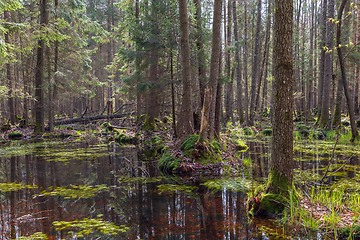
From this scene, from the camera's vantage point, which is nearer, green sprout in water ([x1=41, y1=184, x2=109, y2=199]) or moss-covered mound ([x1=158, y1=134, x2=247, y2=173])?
green sprout in water ([x1=41, y1=184, x2=109, y2=199])

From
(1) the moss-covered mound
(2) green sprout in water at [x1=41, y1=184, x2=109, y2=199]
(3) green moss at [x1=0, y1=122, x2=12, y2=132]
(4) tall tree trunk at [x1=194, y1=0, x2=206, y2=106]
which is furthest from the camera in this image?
(3) green moss at [x1=0, y1=122, x2=12, y2=132]

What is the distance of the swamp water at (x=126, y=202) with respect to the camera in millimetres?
3828

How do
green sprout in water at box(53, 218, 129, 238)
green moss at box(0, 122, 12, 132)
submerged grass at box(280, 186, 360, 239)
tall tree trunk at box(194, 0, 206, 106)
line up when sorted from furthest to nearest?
green moss at box(0, 122, 12, 132), tall tree trunk at box(194, 0, 206, 106), green sprout in water at box(53, 218, 129, 238), submerged grass at box(280, 186, 360, 239)

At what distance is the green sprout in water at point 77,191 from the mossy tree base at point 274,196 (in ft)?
12.1

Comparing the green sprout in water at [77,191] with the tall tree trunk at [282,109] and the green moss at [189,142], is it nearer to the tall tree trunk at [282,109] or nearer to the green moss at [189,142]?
the green moss at [189,142]

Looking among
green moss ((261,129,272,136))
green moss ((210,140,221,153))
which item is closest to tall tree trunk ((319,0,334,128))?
green moss ((261,129,272,136))

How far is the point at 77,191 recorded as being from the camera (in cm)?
589

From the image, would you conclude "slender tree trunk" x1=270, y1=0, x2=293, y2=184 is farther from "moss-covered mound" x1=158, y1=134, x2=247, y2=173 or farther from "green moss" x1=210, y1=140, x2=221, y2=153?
"green moss" x1=210, y1=140, x2=221, y2=153

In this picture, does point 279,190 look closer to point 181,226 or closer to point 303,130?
point 181,226

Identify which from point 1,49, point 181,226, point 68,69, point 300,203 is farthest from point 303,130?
point 68,69

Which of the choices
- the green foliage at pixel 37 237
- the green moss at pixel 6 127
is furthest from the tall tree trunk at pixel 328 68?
the green moss at pixel 6 127

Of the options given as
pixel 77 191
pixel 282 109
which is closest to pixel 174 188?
pixel 77 191

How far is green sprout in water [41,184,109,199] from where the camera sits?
18.3 feet

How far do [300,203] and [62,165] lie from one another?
7.93 m
